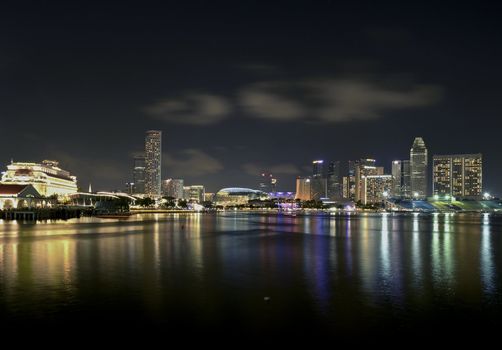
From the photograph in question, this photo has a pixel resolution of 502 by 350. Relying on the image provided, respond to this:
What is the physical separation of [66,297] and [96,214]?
12485 centimetres

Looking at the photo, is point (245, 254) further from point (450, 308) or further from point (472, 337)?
point (472, 337)

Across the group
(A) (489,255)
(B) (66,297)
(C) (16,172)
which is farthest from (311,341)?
(C) (16,172)

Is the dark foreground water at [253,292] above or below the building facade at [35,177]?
below

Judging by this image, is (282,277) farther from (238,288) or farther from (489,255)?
(489,255)

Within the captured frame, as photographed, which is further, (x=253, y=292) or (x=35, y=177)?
(x=35, y=177)

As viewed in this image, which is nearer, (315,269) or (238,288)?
(238,288)

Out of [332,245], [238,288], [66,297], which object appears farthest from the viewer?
[332,245]

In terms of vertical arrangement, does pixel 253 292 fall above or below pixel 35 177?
below

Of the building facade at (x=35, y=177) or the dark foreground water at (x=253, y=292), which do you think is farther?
the building facade at (x=35, y=177)

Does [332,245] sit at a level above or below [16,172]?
below

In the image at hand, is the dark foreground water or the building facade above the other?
the building facade

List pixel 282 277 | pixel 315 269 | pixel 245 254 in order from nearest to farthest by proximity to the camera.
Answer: pixel 282 277 → pixel 315 269 → pixel 245 254

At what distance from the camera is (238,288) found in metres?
22.5

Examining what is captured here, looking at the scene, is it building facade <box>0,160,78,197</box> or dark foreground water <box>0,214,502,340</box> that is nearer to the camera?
dark foreground water <box>0,214,502,340</box>
